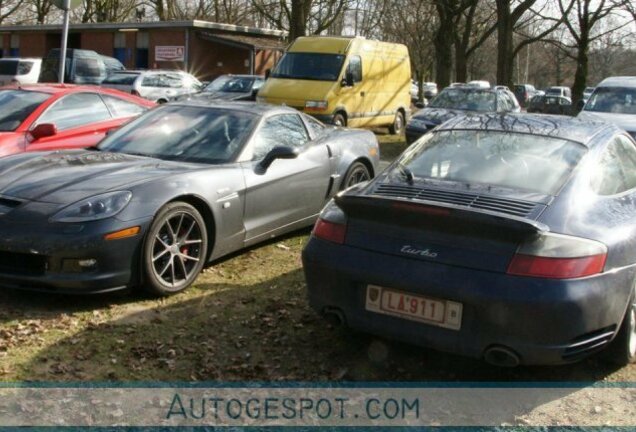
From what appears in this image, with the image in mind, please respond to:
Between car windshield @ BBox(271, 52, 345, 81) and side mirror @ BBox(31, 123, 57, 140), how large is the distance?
8.67 m

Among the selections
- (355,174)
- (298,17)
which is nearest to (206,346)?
(355,174)

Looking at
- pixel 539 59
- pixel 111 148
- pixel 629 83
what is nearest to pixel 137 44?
pixel 629 83

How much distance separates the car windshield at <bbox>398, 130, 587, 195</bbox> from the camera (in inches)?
152

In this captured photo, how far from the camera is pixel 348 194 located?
378 centimetres

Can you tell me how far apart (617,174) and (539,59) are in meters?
80.9

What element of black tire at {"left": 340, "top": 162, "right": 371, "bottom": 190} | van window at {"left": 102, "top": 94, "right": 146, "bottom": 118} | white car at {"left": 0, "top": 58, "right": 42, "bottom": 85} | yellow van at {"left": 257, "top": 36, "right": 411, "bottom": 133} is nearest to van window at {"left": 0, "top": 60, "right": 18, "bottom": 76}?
white car at {"left": 0, "top": 58, "right": 42, "bottom": 85}

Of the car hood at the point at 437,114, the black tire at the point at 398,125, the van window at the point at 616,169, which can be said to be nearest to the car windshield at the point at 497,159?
the van window at the point at 616,169

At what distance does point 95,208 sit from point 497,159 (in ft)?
8.55

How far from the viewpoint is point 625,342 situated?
3.74 metres

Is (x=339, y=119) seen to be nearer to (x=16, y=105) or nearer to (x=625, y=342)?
(x=16, y=105)

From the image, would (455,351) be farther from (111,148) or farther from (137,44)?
(137,44)

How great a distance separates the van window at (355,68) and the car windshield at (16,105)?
8.83 m

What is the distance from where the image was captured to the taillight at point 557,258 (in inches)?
126

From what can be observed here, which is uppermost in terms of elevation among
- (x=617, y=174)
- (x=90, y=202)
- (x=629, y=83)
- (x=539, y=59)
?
(x=539, y=59)
